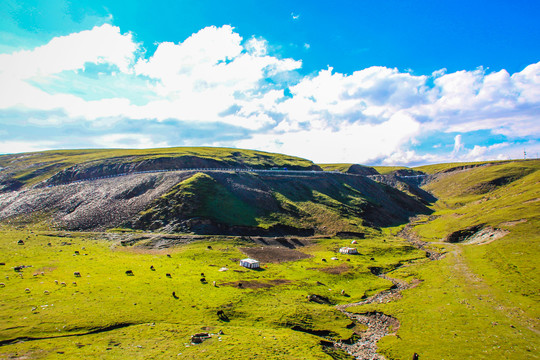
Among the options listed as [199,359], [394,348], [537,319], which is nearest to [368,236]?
[537,319]

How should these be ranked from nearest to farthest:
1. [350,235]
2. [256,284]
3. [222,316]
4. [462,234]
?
[222,316], [256,284], [462,234], [350,235]

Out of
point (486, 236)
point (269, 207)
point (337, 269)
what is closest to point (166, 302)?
point (337, 269)

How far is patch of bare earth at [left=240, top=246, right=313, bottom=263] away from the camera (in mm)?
74750

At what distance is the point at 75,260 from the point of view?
63469 millimetres

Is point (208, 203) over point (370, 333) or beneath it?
over

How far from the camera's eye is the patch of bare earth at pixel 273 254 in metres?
74.8

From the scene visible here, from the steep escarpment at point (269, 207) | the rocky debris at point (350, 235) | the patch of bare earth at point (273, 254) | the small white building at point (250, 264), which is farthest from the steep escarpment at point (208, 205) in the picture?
the small white building at point (250, 264)

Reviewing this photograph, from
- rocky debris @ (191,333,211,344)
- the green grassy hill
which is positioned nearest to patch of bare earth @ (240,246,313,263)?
the green grassy hill

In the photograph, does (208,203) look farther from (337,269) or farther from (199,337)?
(199,337)

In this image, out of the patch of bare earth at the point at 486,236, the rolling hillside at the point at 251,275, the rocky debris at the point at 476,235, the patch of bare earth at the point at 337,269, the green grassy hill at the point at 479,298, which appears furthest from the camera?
the rocky debris at the point at 476,235

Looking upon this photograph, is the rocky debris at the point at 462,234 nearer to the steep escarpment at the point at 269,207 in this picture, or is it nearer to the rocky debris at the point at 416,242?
the rocky debris at the point at 416,242

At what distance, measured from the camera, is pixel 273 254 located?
78500 millimetres

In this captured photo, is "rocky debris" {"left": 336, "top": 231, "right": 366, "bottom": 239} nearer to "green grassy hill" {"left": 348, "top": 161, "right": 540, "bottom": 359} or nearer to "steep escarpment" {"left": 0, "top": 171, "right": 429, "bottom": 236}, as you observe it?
"steep escarpment" {"left": 0, "top": 171, "right": 429, "bottom": 236}

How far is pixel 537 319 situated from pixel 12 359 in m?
61.7
